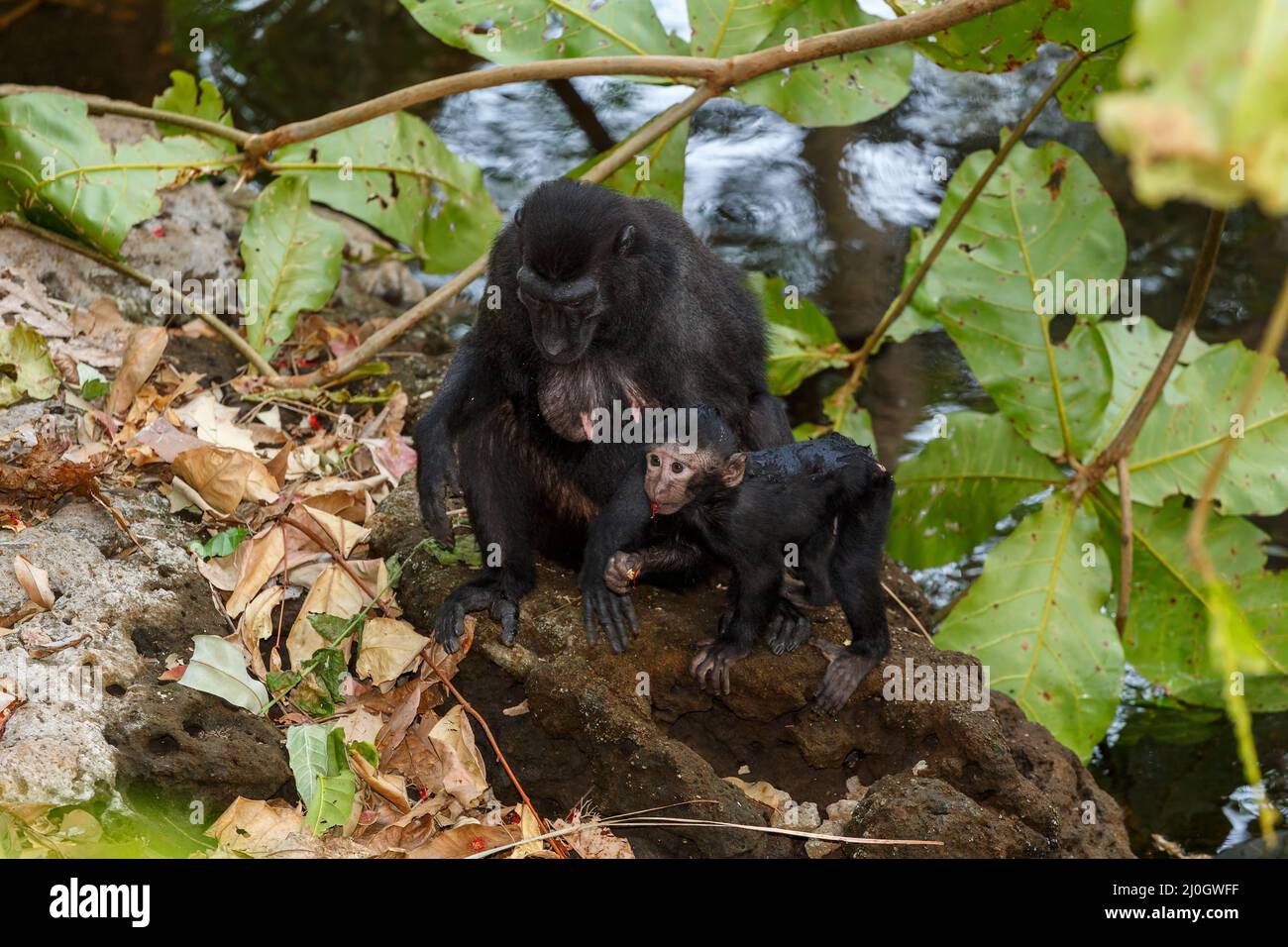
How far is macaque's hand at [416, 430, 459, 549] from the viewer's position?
5320 millimetres

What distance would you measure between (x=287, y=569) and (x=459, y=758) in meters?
1.25

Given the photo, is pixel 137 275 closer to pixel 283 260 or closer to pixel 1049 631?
pixel 283 260

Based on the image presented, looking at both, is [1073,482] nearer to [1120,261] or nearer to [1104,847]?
[1120,261]

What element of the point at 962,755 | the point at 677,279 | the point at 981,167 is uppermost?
the point at 981,167

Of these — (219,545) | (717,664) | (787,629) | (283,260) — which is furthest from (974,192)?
(219,545)

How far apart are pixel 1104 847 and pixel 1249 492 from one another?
8.30ft

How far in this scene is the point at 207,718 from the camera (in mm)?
4727

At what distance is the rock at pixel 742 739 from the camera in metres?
4.55

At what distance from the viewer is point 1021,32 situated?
6.40 meters

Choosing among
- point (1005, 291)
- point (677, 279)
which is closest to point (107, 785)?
point (677, 279)

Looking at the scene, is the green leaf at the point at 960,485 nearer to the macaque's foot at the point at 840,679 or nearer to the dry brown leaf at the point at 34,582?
the macaque's foot at the point at 840,679

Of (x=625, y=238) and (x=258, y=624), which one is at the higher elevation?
(x=625, y=238)

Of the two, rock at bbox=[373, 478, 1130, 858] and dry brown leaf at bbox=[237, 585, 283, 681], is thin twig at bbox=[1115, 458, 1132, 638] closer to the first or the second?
rock at bbox=[373, 478, 1130, 858]

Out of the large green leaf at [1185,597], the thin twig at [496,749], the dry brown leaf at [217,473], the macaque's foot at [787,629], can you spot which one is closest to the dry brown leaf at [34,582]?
the dry brown leaf at [217,473]
